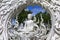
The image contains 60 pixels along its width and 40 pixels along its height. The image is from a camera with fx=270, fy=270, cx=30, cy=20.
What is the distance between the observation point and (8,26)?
15.3 feet

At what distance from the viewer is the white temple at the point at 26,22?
4.46 metres

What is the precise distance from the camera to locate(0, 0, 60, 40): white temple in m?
4.46

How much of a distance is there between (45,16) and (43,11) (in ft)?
0.33

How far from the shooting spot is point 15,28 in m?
4.66

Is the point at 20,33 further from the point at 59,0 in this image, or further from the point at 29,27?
the point at 59,0

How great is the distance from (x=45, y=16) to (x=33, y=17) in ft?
0.69

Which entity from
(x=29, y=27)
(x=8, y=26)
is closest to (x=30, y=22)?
(x=29, y=27)

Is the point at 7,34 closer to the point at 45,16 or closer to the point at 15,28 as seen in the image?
the point at 15,28

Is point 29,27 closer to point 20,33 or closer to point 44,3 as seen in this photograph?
point 20,33

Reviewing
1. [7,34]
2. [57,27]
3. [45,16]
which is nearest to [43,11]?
[45,16]

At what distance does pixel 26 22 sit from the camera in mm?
4602

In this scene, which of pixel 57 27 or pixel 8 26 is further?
pixel 8 26

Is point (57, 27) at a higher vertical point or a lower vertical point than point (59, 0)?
lower

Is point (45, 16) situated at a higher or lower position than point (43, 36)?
higher
